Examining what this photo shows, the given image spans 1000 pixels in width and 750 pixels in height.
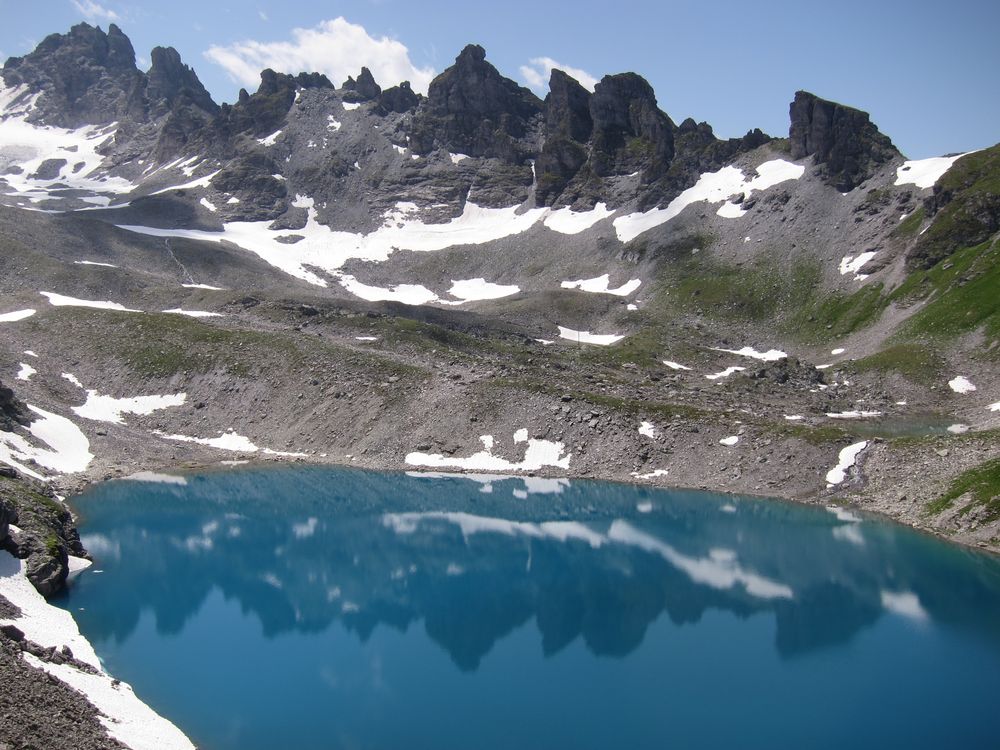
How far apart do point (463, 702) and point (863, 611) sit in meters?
Answer: 23.7

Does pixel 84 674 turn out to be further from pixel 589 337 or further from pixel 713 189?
pixel 713 189

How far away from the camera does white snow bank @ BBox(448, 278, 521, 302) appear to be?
520 ft

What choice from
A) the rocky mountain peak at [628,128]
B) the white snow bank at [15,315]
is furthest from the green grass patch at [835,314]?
the white snow bank at [15,315]

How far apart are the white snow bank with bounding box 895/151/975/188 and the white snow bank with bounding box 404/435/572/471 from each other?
3979 inches

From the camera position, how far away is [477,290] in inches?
6388

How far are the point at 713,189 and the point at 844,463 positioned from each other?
11472cm

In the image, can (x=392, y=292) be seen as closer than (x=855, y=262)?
No

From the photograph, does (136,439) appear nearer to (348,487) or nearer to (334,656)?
(348,487)

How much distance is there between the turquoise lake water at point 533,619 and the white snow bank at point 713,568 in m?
0.25

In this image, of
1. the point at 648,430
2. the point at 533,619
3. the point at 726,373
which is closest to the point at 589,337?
the point at 726,373

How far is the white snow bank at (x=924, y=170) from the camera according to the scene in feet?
454

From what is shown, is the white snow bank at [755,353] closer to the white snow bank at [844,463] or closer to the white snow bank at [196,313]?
the white snow bank at [844,463]

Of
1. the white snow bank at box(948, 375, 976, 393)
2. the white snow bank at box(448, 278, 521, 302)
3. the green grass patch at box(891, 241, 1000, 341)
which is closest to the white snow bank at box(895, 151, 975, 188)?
the green grass patch at box(891, 241, 1000, 341)

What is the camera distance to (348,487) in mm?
68500
